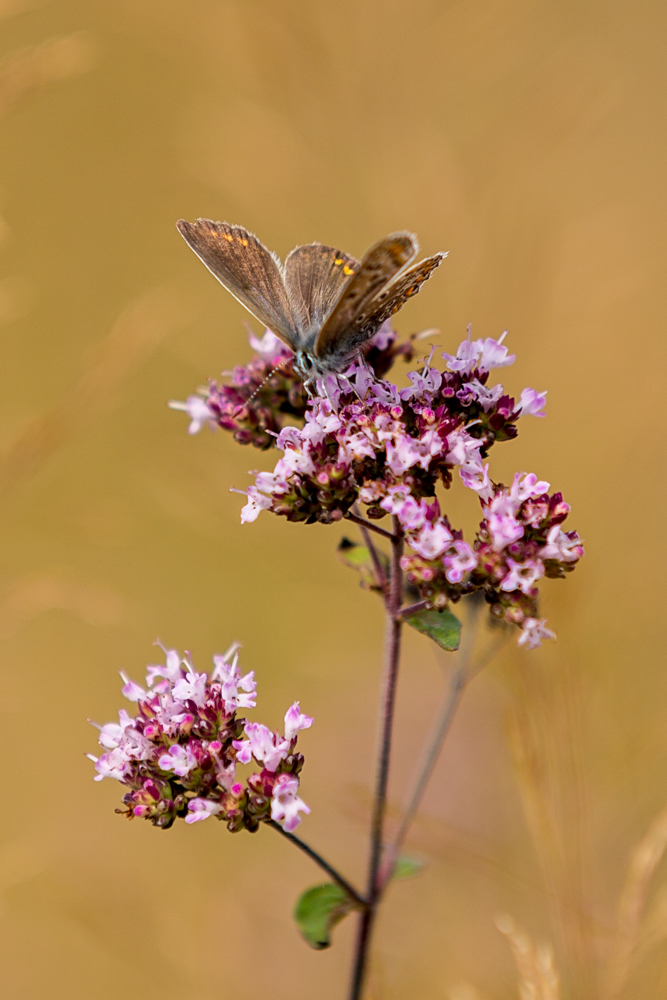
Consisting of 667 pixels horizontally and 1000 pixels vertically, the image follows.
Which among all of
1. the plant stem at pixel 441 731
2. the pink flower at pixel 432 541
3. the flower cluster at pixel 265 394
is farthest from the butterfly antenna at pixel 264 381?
the plant stem at pixel 441 731

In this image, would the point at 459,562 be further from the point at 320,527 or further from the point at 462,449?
the point at 320,527

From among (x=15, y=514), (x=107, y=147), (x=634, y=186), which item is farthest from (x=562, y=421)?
(x=107, y=147)

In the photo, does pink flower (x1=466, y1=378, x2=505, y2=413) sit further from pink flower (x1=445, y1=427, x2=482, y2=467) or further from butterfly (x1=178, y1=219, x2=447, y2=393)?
butterfly (x1=178, y1=219, x2=447, y2=393)

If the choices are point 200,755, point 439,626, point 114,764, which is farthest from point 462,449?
point 114,764

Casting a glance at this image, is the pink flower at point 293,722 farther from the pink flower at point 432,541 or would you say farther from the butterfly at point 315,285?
the butterfly at point 315,285

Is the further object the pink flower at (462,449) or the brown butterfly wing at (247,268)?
the brown butterfly wing at (247,268)

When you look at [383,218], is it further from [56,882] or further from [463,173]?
[56,882]

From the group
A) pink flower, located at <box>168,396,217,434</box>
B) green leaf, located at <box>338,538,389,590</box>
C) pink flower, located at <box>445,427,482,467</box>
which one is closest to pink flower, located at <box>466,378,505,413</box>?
pink flower, located at <box>445,427,482,467</box>
